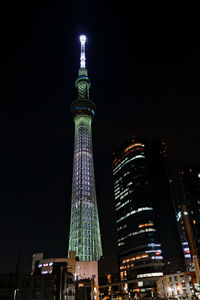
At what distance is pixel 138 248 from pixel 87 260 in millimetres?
28635

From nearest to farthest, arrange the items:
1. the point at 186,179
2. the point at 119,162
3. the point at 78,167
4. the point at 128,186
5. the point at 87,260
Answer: the point at 87,260
the point at 186,179
the point at 78,167
the point at 128,186
the point at 119,162

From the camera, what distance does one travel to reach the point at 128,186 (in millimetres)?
165375

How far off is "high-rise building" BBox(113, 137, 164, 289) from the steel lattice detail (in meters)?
19.5

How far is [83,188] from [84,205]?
9565 millimetres

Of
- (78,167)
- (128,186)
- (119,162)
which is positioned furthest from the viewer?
(119,162)

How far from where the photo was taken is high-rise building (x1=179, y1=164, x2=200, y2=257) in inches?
5039

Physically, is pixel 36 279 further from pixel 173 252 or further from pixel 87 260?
pixel 173 252

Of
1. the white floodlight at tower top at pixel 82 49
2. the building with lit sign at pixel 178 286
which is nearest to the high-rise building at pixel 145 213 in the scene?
the building with lit sign at pixel 178 286

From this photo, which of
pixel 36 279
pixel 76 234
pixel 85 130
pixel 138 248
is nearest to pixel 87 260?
pixel 76 234

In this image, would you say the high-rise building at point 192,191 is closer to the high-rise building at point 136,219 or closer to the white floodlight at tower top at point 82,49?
the high-rise building at point 136,219

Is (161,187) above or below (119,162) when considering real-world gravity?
below

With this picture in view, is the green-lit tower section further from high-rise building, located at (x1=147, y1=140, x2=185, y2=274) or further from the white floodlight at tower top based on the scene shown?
high-rise building, located at (x1=147, y1=140, x2=185, y2=274)

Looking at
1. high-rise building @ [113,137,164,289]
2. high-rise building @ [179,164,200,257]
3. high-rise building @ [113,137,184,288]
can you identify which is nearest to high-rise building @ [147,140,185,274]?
high-rise building @ [113,137,184,288]

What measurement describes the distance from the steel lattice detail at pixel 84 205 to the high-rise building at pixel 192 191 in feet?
153
